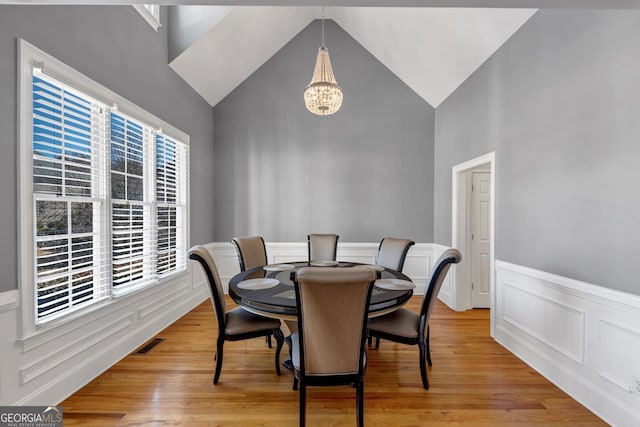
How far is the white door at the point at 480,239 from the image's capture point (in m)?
4.09

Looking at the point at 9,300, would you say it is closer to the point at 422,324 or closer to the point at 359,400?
the point at 359,400

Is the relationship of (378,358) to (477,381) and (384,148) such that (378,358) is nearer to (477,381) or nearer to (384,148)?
(477,381)

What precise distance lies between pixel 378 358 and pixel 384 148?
10.5ft

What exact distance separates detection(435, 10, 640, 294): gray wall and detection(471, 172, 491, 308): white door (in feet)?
2.75

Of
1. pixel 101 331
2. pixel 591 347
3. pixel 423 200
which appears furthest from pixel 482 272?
pixel 101 331

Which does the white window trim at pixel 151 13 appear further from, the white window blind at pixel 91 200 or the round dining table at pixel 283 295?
the round dining table at pixel 283 295

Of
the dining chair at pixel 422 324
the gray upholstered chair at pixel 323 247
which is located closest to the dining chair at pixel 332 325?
the dining chair at pixel 422 324

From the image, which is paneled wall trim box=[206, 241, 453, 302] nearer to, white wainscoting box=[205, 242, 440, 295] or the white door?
white wainscoting box=[205, 242, 440, 295]

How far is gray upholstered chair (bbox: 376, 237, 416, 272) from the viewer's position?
317 centimetres

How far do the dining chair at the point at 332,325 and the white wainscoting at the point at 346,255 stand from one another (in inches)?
121

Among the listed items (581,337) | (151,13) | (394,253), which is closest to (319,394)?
(394,253)

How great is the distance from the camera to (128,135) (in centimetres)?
280

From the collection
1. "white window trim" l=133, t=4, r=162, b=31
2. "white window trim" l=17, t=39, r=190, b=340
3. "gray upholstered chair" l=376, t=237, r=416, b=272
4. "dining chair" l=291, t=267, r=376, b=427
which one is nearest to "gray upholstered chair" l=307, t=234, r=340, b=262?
"gray upholstered chair" l=376, t=237, r=416, b=272

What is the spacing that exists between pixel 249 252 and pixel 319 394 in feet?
5.51
